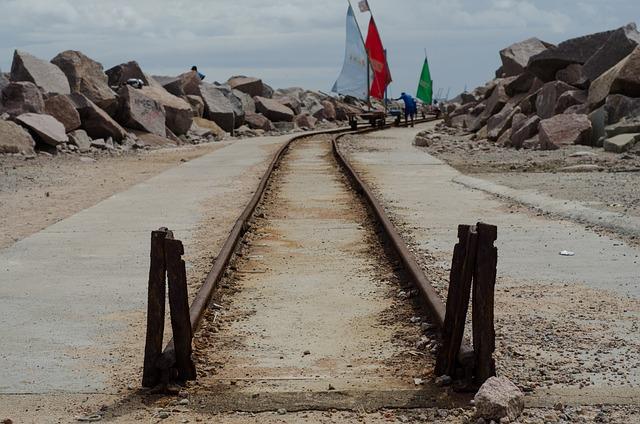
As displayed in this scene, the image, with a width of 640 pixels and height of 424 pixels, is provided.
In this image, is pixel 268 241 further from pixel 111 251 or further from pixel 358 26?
pixel 358 26

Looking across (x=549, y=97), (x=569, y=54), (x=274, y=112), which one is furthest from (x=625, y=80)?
(x=274, y=112)

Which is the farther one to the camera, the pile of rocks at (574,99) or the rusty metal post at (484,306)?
the pile of rocks at (574,99)

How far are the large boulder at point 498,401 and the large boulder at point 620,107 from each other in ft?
61.4

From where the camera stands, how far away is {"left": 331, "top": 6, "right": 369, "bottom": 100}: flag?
47.4 m

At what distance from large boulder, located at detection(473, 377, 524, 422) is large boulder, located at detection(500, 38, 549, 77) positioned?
35.8m

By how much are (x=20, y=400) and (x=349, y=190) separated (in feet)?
36.4

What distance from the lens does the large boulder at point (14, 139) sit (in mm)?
23625

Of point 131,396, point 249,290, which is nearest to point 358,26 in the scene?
point 249,290

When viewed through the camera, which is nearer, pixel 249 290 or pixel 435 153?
pixel 249 290

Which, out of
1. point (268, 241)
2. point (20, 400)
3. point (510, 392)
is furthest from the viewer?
point (268, 241)

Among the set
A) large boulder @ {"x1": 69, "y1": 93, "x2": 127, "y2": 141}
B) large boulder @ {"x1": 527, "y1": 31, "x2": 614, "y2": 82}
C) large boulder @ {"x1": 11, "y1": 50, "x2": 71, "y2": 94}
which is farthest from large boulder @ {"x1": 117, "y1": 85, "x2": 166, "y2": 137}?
large boulder @ {"x1": 527, "y1": 31, "x2": 614, "y2": 82}

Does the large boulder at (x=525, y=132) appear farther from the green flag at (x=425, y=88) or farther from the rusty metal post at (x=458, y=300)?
the green flag at (x=425, y=88)

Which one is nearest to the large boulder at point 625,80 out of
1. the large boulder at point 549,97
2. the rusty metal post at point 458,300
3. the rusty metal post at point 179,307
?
the large boulder at point 549,97

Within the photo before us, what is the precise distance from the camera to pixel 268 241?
35.4ft
